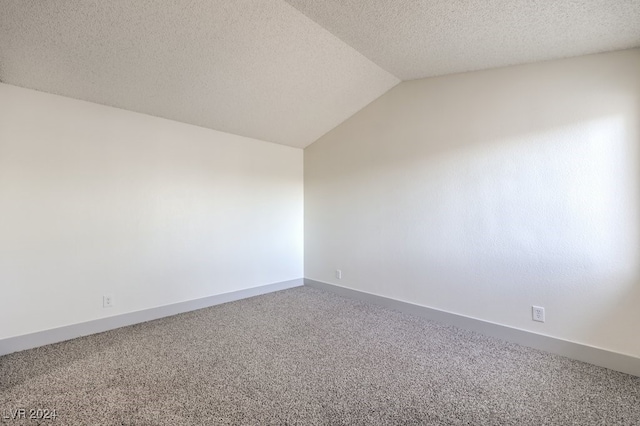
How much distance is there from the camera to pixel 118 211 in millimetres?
2967

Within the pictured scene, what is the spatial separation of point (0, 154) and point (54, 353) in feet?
5.59

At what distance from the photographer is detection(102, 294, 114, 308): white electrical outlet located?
9.39ft

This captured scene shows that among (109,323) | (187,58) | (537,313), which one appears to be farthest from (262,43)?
(537,313)

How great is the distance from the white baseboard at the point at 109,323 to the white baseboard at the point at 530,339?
1958mm

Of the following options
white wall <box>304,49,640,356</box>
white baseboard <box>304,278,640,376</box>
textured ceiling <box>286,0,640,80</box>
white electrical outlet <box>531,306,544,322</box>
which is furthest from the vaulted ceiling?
white baseboard <box>304,278,640,376</box>

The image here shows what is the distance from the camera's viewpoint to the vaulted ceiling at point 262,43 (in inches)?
75.6

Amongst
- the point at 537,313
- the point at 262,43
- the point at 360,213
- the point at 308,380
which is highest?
the point at 262,43

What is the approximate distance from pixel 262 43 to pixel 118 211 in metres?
2.20

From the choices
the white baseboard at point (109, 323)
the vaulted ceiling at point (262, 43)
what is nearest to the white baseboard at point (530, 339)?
the white baseboard at point (109, 323)

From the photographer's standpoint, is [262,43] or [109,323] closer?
[262,43]

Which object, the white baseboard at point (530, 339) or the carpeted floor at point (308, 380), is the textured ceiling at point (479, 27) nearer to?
the white baseboard at point (530, 339)

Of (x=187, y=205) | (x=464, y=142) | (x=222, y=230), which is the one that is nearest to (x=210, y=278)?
(x=222, y=230)

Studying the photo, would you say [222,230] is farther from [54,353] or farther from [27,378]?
[27,378]

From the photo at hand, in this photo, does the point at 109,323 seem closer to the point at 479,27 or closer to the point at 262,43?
the point at 262,43
